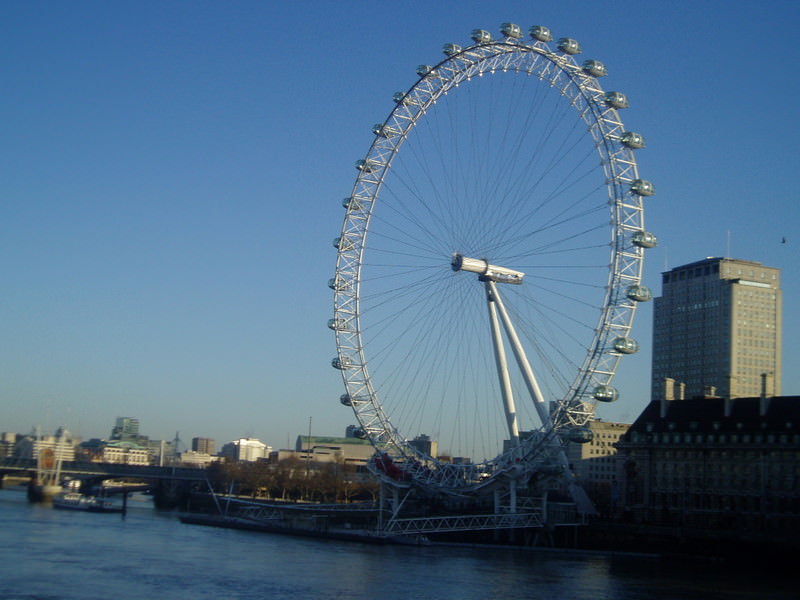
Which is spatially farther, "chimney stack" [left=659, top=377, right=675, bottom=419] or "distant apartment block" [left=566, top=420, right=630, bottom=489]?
"distant apartment block" [left=566, top=420, right=630, bottom=489]

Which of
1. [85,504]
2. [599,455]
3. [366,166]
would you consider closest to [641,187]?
[366,166]

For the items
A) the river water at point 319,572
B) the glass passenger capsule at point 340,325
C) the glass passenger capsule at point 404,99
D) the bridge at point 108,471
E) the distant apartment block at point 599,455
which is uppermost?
the glass passenger capsule at point 404,99

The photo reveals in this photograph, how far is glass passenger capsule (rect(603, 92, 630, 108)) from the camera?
4894cm

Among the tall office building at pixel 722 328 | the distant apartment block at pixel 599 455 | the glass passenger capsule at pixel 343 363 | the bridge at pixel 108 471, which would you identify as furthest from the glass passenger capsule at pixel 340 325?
the tall office building at pixel 722 328

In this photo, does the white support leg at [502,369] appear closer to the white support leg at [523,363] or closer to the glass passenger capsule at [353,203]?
the white support leg at [523,363]

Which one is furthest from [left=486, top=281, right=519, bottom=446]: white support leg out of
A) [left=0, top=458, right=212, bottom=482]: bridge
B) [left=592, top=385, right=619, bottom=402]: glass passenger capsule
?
[left=0, top=458, right=212, bottom=482]: bridge

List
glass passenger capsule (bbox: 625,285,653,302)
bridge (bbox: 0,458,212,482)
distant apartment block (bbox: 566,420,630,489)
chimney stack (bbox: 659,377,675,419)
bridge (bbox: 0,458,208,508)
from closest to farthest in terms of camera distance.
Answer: glass passenger capsule (bbox: 625,285,653,302)
chimney stack (bbox: 659,377,675,419)
bridge (bbox: 0,458,212,482)
bridge (bbox: 0,458,208,508)
distant apartment block (bbox: 566,420,630,489)

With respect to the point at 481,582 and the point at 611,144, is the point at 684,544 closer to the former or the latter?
the point at 481,582

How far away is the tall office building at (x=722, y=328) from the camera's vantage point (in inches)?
4906

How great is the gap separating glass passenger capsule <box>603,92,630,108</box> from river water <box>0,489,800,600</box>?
21092 mm

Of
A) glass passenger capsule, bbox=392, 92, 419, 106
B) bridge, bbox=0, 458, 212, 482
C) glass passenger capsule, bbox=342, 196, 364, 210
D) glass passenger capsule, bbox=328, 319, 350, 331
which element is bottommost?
bridge, bbox=0, 458, 212, 482

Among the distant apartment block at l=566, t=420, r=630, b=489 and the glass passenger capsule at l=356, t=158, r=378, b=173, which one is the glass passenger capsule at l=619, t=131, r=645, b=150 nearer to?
the glass passenger capsule at l=356, t=158, r=378, b=173

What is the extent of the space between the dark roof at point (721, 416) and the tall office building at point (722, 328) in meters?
51.1

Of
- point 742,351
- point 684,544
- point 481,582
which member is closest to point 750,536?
point 684,544
